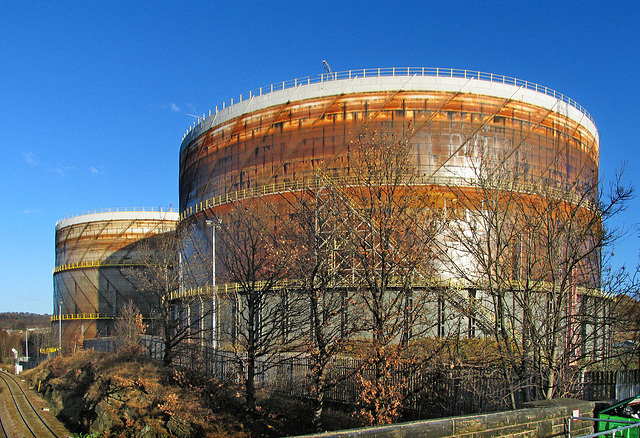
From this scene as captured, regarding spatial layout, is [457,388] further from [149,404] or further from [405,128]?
[405,128]

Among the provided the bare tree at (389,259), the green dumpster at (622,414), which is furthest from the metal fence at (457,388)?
the green dumpster at (622,414)

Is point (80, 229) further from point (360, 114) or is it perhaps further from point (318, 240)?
point (318, 240)

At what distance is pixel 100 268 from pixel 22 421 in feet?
131

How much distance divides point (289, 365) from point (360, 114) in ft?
59.6

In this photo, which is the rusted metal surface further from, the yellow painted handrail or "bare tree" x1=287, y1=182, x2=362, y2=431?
the yellow painted handrail

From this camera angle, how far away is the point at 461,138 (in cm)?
3303

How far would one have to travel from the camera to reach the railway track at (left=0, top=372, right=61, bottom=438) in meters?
29.8

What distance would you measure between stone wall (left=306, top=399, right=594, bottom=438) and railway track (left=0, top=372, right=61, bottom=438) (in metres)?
27.8

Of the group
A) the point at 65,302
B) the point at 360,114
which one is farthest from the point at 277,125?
the point at 65,302

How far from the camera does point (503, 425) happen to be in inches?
313

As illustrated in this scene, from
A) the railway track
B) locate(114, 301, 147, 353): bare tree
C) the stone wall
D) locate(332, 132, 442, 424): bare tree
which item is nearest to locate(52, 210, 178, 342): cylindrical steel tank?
locate(114, 301, 147, 353): bare tree

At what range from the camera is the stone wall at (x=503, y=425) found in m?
6.84

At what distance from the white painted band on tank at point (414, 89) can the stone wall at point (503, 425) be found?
1084 inches

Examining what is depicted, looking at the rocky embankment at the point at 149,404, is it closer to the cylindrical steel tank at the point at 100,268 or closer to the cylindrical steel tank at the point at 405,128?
the cylindrical steel tank at the point at 405,128
